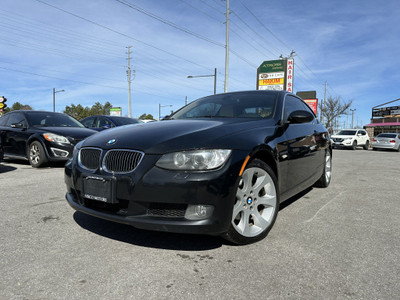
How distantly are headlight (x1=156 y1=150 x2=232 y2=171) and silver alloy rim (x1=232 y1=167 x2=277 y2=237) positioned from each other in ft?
1.08

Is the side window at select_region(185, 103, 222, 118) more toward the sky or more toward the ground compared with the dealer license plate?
more toward the sky

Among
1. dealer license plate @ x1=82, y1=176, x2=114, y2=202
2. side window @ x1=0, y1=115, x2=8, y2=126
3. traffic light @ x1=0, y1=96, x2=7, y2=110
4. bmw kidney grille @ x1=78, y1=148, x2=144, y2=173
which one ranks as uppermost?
traffic light @ x1=0, y1=96, x2=7, y2=110

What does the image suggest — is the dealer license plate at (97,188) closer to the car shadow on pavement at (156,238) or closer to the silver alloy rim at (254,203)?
the car shadow on pavement at (156,238)

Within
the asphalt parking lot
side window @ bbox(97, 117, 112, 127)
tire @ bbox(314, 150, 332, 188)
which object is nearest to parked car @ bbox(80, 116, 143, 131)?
side window @ bbox(97, 117, 112, 127)

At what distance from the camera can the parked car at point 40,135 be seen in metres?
6.72

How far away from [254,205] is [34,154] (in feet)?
20.0

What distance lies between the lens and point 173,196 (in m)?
2.16

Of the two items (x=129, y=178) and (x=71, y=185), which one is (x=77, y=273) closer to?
(x=129, y=178)

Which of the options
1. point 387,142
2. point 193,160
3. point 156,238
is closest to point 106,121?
point 156,238

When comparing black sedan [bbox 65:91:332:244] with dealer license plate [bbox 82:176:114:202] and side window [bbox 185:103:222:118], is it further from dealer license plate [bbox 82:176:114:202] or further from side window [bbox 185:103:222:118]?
side window [bbox 185:103:222:118]

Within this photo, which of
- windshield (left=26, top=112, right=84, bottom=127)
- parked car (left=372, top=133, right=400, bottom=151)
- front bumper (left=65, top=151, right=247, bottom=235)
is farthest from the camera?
parked car (left=372, top=133, right=400, bottom=151)

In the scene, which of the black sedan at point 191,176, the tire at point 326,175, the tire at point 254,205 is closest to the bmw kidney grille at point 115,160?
the black sedan at point 191,176

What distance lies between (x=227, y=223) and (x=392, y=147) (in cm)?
2210

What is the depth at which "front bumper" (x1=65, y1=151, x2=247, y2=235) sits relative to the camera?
216cm
